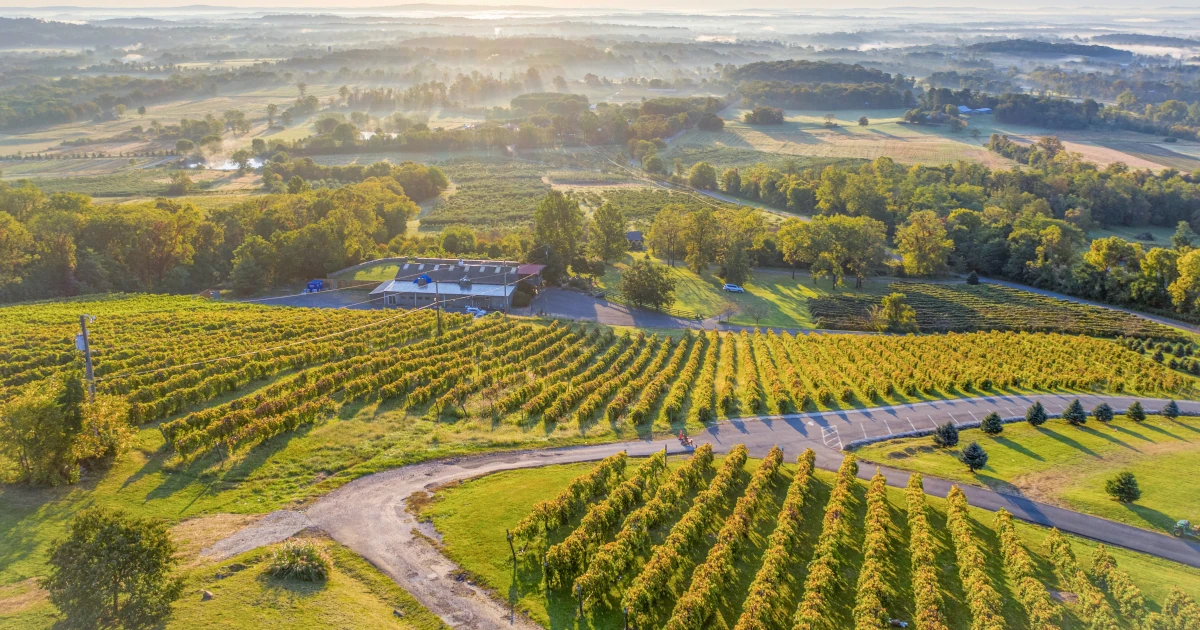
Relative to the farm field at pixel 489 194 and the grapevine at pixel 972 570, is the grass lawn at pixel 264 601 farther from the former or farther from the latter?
the farm field at pixel 489 194

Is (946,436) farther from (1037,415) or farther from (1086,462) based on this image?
(1037,415)

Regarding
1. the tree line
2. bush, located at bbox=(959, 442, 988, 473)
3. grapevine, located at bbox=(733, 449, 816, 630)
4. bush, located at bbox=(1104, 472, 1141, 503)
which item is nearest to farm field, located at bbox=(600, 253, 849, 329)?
bush, located at bbox=(959, 442, 988, 473)

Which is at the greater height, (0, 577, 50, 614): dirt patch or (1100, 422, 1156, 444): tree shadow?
(0, 577, 50, 614): dirt patch

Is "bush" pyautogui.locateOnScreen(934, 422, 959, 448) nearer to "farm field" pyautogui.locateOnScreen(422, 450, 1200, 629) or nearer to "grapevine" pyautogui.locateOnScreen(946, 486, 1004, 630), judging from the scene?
"farm field" pyautogui.locateOnScreen(422, 450, 1200, 629)

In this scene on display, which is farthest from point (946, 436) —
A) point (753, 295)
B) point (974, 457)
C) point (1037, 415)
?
point (753, 295)

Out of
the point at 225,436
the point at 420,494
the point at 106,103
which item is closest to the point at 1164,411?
the point at 420,494

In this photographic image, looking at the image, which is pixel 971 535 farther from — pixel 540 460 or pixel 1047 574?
pixel 540 460
